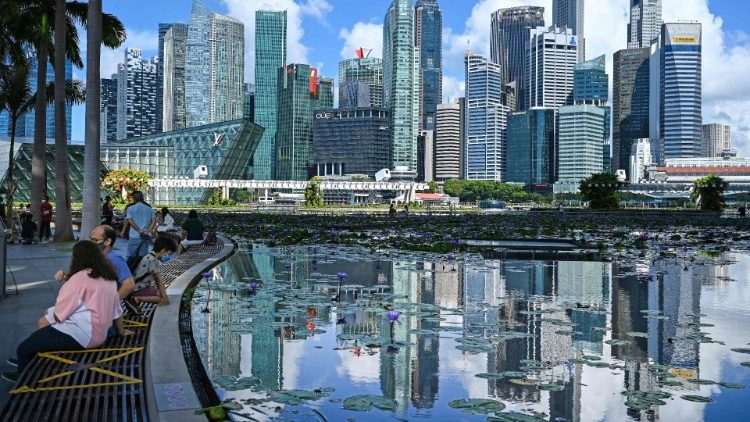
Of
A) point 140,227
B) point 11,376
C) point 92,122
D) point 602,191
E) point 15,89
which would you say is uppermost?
point 15,89

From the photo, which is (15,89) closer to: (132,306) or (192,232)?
(192,232)

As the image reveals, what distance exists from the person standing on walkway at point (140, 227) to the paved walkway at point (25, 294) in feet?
4.60

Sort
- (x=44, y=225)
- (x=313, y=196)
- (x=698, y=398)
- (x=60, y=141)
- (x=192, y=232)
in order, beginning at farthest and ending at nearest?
(x=313, y=196)
(x=44, y=225)
(x=60, y=141)
(x=192, y=232)
(x=698, y=398)

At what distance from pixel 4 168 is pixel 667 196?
166270 mm

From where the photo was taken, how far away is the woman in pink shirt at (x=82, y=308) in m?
6.35

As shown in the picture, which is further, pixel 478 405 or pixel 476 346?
pixel 476 346

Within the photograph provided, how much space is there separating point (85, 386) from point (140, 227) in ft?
24.5

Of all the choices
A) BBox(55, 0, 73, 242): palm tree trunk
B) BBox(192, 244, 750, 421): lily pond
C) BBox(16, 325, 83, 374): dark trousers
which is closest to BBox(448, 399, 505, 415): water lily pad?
BBox(192, 244, 750, 421): lily pond

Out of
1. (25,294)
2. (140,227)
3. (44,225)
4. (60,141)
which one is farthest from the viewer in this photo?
(44,225)

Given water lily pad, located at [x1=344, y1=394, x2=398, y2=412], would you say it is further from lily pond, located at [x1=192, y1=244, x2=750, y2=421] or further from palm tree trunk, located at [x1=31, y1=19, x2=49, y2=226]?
palm tree trunk, located at [x1=31, y1=19, x2=49, y2=226]

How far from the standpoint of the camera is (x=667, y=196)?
199 m

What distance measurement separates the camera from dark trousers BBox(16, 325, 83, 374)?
6121 mm

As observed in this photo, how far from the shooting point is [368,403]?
573 centimetres

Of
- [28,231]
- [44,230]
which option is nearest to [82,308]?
[28,231]
